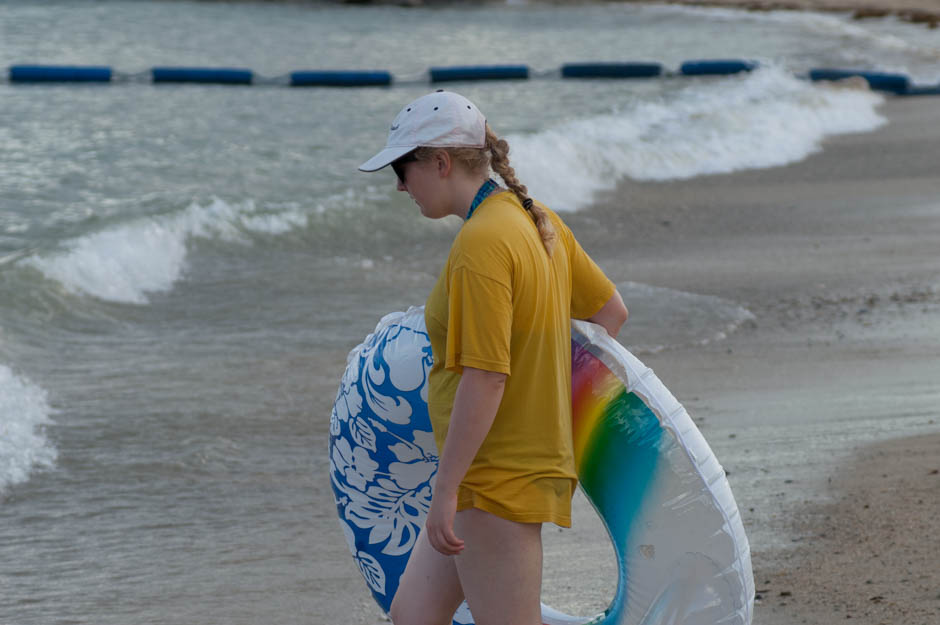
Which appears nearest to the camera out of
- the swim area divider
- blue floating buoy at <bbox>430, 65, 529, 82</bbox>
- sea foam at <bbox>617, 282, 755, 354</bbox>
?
sea foam at <bbox>617, 282, 755, 354</bbox>

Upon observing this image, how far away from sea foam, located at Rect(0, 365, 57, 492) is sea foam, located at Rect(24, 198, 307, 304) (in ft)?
5.60

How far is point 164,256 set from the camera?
8.09 metres

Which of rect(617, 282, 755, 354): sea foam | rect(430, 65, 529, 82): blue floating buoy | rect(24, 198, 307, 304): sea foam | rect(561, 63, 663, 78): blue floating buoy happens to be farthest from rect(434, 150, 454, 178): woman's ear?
rect(561, 63, 663, 78): blue floating buoy

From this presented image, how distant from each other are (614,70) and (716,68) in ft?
6.06

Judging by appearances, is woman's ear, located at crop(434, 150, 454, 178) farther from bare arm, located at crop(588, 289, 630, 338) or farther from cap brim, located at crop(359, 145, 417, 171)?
bare arm, located at crop(588, 289, 630, 338)

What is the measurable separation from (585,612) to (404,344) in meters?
1.20

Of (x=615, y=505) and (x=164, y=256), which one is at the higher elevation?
(x=615, y=505)

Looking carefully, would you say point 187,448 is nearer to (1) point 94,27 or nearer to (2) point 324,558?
(2) point 324,558

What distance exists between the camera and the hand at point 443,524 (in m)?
2.03

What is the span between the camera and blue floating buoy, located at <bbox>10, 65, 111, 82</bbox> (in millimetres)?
17047

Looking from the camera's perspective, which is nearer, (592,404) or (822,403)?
(592,404)

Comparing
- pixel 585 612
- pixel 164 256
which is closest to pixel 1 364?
pixel 164 256

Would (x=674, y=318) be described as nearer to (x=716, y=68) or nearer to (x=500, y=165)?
(x=500, y=165)

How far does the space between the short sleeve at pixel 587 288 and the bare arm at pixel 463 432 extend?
452mm
